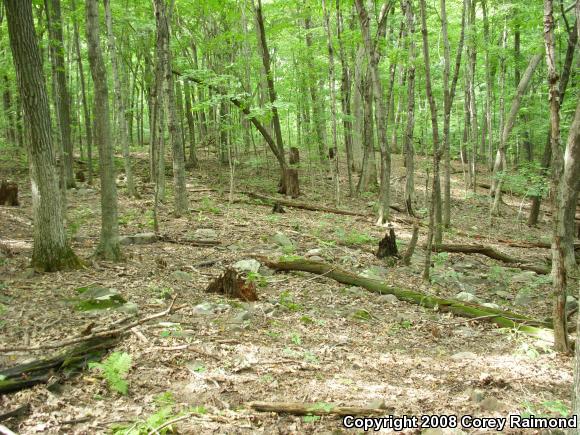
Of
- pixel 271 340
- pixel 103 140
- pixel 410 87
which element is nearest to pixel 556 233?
pixel 271 340

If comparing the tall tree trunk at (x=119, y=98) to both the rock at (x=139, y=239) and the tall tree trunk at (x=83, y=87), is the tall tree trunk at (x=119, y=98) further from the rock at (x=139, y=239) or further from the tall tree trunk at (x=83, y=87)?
the rock at (x=139, y=239)

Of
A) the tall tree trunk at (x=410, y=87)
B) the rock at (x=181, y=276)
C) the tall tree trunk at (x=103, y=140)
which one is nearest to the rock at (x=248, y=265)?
the rock at (x=181, y=276)

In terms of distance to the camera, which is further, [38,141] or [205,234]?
[205,234]

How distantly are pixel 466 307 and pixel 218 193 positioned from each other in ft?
34.5

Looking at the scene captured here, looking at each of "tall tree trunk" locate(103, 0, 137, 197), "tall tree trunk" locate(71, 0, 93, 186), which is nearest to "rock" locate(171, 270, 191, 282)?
"tall tree trunk" locate(103, 0, 137, 197)

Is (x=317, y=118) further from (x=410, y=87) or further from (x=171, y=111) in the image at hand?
(x=171, y=111)

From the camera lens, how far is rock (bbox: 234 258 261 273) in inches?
309

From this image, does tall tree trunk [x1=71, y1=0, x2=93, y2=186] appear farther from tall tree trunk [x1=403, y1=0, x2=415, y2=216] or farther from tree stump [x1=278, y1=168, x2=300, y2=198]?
tall tree trunk [x1=403, y1=0, x2=415, y2=216]

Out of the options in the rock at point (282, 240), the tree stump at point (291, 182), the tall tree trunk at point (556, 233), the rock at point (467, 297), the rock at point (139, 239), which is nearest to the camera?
the tall tree trunk at point (556, 233)

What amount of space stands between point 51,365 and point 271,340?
7.56 feet

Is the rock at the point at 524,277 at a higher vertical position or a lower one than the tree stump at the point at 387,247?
lower

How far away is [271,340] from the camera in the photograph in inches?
204

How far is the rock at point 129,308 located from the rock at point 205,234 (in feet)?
13.7

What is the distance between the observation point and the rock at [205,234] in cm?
980
